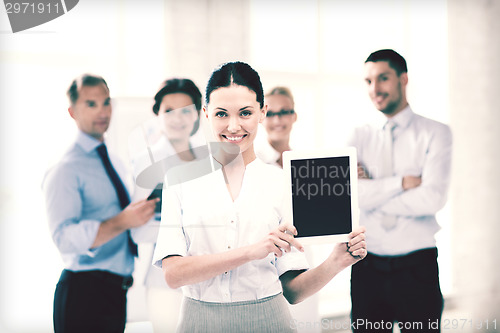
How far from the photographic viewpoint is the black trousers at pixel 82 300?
1.66 metres

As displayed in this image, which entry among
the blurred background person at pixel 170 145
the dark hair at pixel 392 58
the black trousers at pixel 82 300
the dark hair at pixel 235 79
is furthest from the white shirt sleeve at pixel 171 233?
the dark hair at pixel 392 58

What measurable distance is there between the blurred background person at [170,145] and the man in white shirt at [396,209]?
0.68 m

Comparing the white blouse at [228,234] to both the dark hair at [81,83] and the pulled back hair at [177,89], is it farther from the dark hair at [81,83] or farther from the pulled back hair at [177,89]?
the dark hair at [81,83]

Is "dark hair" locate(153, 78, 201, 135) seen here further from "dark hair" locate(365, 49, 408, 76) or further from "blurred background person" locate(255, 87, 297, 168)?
"dark hair" locate(365, 49, 408, 76)

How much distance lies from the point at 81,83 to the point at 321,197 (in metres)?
1.00

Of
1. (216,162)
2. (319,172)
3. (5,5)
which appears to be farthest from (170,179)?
(5,5)

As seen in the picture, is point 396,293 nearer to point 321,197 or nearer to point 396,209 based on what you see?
point 396,209

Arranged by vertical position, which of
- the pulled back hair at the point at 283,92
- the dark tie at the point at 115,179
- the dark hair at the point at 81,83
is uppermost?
the dark hair at the point at 81,83

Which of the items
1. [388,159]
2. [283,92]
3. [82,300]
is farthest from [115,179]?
[388,159]

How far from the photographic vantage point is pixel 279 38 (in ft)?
6.11

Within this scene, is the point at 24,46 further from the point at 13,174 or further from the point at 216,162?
the point at 216,162

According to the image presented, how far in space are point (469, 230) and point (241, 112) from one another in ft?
3.98

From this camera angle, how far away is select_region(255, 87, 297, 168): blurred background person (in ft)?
5.86

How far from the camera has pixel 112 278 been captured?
170 cm
